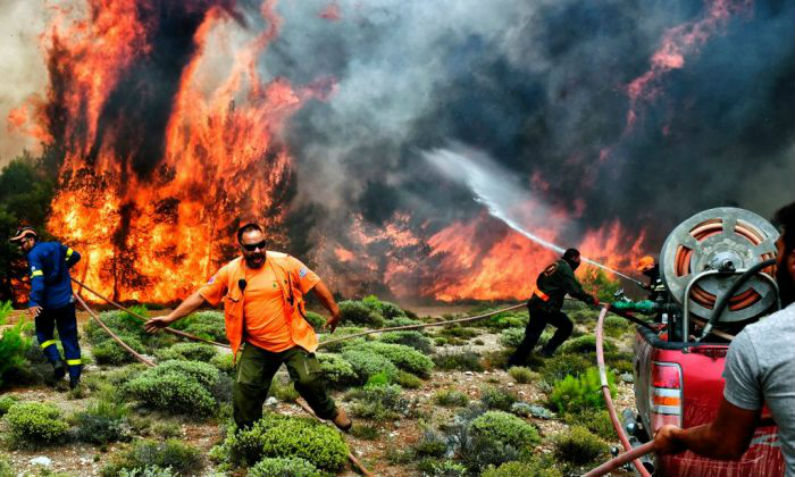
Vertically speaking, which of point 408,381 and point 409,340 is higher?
point 409,340

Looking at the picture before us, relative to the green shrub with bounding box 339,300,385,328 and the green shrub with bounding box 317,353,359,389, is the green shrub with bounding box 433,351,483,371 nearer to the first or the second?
the green shrub with bounding box 317,353,359,389

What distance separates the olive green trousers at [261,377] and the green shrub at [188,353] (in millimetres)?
5026

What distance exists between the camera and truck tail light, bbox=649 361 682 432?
326 cm

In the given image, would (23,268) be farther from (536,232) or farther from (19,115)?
(536,232)

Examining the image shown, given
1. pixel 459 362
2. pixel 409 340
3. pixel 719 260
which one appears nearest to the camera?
pixel 719 260

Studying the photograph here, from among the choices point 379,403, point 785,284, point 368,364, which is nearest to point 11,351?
point 368,364

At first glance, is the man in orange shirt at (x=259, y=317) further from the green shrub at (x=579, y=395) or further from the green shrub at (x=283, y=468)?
the green shrub at (x=579, y=395)

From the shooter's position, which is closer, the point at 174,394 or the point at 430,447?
the point at 430,447

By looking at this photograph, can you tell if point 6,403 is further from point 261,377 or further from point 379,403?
point 379,403

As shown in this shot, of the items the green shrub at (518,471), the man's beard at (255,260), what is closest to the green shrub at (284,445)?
the green shrub at (518,471)

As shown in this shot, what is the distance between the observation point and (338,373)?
8688 mm

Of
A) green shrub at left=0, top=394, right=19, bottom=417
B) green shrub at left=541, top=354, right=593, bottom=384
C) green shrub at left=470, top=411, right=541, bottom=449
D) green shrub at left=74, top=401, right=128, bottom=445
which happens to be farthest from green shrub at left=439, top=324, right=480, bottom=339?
green shrub at left=0, top=394, right=19, bottom=417

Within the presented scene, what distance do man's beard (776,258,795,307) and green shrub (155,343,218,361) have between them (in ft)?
32.2

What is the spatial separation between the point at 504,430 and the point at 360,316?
43.8 feet
